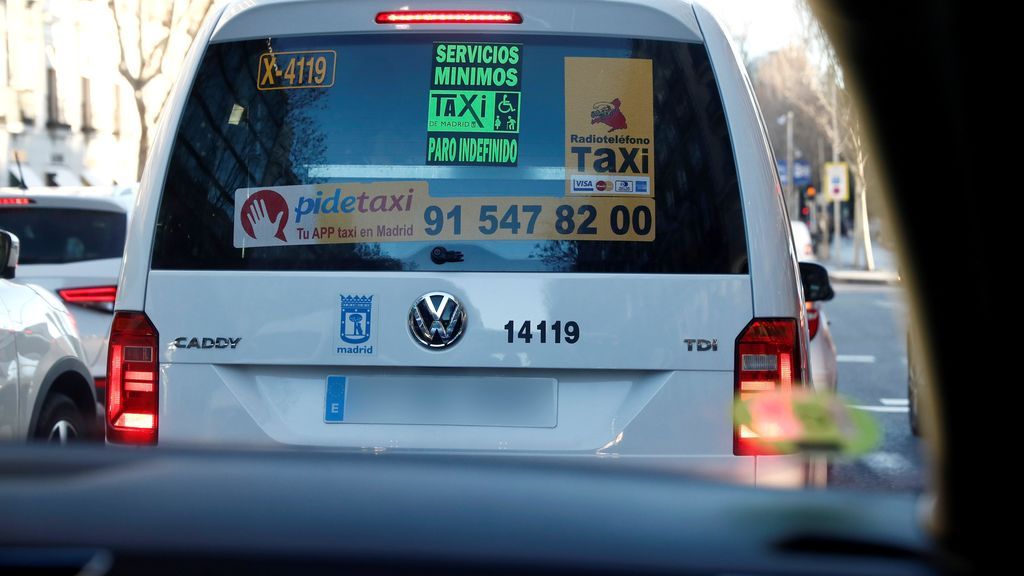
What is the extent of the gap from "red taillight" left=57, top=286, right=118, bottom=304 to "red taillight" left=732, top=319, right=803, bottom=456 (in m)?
6.07

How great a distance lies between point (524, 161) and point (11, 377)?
2.70 meters

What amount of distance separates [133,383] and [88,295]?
5396 millimetres

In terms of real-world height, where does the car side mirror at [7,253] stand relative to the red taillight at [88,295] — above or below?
below

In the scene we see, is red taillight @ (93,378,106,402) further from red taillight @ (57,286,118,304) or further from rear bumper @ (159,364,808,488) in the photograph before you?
rear bumper @ (159,364,808,488)

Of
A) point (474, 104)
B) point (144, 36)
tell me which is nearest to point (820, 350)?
point (474, 104)

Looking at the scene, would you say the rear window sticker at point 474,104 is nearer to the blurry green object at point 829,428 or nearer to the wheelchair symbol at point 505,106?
the wheelchair symbol at point 505,106

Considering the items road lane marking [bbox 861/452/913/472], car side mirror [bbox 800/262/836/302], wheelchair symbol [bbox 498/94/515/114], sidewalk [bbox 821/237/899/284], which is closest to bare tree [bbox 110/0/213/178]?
sidewalk [bbox 821/237/899/284]

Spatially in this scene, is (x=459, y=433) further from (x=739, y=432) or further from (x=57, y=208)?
(x=57, y=208)

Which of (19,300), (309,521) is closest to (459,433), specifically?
(309,521)

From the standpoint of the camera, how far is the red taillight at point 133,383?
357cm

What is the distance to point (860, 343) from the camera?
17.5m

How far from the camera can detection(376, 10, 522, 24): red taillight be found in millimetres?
3564

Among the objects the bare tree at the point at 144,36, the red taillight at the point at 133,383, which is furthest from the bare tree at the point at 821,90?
the bare tree at the point at 144,36

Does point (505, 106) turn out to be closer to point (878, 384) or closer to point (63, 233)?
point (63, 233)
